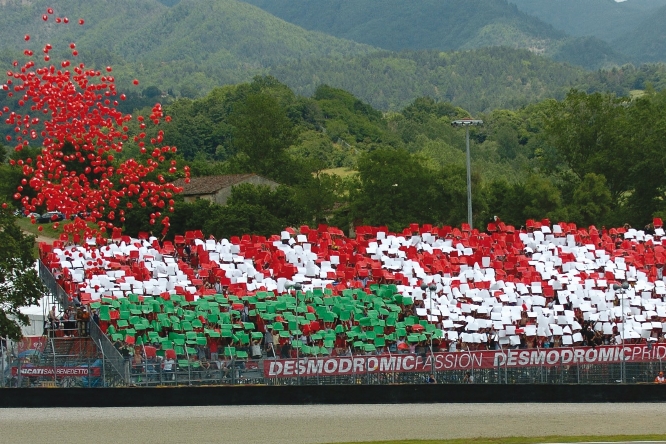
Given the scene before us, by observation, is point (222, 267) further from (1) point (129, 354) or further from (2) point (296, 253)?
(1) point (129, 354)

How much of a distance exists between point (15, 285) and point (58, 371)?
4.25m

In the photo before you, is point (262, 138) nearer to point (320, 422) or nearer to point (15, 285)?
point (15, 285)

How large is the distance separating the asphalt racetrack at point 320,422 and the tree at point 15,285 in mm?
3885

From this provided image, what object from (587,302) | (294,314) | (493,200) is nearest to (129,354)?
(294,314)

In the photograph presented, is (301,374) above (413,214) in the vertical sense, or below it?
below

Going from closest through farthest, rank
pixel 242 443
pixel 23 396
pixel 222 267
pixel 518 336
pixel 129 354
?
1. pixel 242 443
2. pixel 23 396
3. pixel 129 354
4. pixel 518 336
5. pixel 222 267

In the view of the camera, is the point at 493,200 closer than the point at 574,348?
No

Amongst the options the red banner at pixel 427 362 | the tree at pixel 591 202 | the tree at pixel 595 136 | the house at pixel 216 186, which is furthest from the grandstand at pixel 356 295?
the house at pixel 216 186

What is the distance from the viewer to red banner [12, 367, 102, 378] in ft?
82.8

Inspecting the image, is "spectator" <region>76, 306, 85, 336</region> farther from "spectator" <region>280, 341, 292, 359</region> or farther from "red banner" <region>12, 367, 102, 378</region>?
"spectator" <region>280, 341, 292, 359</region>

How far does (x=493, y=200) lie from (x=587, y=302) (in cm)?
3344

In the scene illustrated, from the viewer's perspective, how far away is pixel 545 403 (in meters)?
26.0

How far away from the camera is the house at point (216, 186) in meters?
71.2

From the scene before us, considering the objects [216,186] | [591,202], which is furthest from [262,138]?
[591,202]
